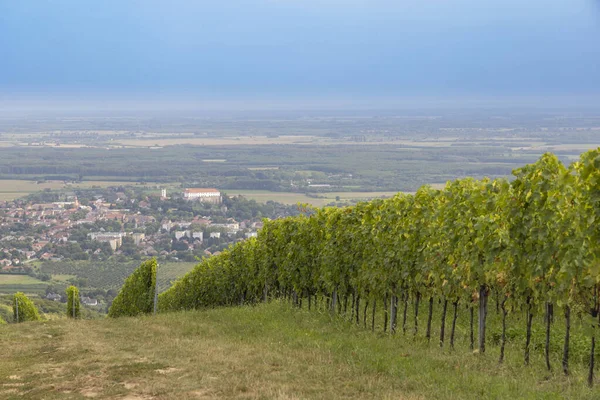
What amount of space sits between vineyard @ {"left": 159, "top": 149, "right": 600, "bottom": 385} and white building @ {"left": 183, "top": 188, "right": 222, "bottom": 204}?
4435 inches

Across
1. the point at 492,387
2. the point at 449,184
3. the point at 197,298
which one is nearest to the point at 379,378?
the point at 492,387

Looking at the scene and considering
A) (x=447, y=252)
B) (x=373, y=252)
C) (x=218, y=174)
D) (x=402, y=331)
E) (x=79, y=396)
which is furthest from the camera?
(x=218, y=174)

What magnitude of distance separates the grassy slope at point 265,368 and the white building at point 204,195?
11750 cm

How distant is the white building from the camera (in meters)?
131

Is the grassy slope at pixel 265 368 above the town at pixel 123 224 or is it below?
above

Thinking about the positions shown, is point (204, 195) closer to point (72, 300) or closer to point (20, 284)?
point (20, 284)

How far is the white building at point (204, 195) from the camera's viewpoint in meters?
131

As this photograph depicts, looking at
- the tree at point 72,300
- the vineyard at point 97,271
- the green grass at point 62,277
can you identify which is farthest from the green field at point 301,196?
the tree at point 72,300

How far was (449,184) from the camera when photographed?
11570mm

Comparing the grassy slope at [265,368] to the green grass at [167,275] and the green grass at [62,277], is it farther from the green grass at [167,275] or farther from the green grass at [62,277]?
the green grass at [62,277]

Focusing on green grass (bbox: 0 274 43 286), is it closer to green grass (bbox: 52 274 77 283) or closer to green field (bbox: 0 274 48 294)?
green field (bbox: 0 274 48 294)

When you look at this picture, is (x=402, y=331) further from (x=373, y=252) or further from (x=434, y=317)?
(x=434, y=317)

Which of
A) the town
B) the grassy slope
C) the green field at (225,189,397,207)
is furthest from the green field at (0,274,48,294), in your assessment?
the grassy slope

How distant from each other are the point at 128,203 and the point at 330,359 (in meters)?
131
